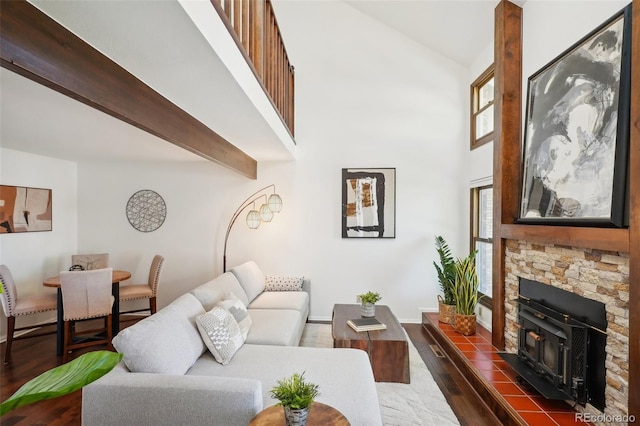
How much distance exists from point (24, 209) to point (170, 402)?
380 cm

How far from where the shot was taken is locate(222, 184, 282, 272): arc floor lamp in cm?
399

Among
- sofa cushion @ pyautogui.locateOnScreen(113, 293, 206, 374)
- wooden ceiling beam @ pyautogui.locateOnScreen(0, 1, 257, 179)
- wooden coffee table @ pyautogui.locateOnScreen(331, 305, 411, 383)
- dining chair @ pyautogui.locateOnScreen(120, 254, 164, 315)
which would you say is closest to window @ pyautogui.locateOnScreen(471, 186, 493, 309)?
wooden coffee table @ pyautogui.locateOnScreen(331, 305, 411, 383)

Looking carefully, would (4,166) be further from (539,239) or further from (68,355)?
(539,239)

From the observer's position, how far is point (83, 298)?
3.08 metres

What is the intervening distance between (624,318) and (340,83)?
3876 millimetres

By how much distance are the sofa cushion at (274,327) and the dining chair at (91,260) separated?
7.77 feet

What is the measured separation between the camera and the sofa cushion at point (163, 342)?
1699 mm

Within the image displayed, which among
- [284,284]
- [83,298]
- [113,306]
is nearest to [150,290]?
[113,306]

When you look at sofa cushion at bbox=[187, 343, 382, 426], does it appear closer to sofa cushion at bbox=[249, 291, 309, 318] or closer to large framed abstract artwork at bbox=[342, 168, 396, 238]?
sofa cushion at bbox=[249, 291, 309, 318]

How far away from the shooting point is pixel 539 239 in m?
2.33

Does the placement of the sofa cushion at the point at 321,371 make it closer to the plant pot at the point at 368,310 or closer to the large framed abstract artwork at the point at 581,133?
the plant pot at the point at 368,310

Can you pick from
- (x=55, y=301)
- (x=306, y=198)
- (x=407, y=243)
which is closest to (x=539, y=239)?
(x=407, y=243)

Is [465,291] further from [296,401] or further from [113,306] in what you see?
[113,306]

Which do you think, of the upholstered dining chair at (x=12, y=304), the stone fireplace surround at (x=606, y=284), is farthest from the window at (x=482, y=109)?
the upholstered dining chair at (x=12, y=304)
